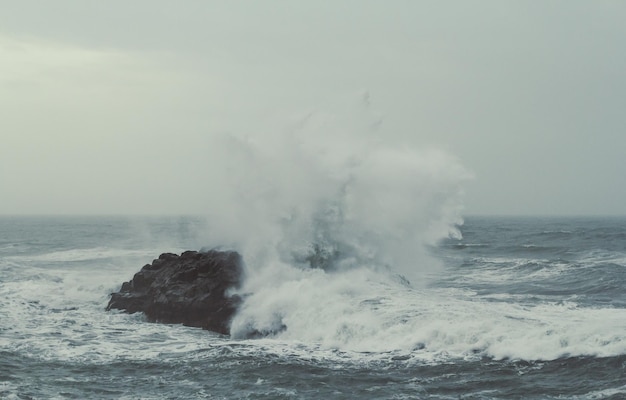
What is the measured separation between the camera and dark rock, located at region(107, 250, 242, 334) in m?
18.8

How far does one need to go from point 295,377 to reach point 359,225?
12.3 metres

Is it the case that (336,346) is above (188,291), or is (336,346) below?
below

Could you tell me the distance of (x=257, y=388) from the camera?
12.3m

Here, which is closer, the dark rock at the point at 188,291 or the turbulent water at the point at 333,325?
the turbulent water at the point at 333,325

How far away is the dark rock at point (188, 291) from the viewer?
18.8 meters

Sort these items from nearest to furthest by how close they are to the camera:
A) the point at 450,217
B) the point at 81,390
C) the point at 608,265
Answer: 1. the point at 81,390
2. the point at 450,217
3. the point at 608,265

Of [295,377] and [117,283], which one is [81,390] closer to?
[295,377]

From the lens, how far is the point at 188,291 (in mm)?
19828

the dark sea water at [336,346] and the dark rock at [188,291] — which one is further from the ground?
the dark rock at [188,291]

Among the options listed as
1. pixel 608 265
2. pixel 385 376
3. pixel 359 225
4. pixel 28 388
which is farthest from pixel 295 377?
pixel 608 265

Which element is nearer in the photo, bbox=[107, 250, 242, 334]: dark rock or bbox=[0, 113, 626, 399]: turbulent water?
bbox=[0, 113, 626, 399]: turbulent water

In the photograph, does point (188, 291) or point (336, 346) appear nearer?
point (336, 346)

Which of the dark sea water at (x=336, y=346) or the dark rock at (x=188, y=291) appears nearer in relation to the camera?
the dark sea water at (x=336, y=346)

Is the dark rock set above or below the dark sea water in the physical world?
above
